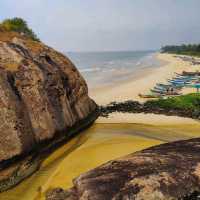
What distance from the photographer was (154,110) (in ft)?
90.3

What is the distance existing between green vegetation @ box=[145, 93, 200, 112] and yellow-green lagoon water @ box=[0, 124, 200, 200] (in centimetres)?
562

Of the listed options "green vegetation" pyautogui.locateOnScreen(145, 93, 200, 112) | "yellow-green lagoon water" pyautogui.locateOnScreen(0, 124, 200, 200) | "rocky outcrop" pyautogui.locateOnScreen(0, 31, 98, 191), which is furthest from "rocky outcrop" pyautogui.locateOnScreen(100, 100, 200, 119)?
"rocky outcrop" pyautogui.locateOnScreen(0, 31, 98, 191)

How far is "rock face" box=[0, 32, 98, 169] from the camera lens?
1381 cm

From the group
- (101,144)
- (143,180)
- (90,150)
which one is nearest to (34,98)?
(90,150)

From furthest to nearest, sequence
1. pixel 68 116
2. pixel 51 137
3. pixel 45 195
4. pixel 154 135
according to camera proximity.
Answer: pixel 154 135, pixel 68 116, pixel 51 137, pixel 45 195

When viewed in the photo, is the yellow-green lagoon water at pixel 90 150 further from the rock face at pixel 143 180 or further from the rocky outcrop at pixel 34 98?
the rock face at pixel 143 180

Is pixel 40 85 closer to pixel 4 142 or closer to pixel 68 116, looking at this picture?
pixel 68 116

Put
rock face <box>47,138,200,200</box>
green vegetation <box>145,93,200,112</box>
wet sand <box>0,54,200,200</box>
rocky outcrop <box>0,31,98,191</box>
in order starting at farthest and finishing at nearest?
green vegetation <box>145,93,200,112</box> < rocky outcrop <box>0,31,98,191</box> < wet sand <box>0,54,200,200</box> < rock face <box>47,138,200,200</box>

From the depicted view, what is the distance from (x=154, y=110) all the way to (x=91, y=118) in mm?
7122

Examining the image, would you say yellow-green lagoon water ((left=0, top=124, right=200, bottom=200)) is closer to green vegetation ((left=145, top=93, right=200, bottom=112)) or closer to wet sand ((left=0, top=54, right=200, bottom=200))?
wet sand ((left=0, top=54, right=200, bottom=200))

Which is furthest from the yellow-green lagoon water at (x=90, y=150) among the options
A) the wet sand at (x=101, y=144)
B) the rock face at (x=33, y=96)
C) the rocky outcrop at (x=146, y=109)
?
the rocky outcrop at (x=146, y=109)

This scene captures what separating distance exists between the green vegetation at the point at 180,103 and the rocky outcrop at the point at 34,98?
907cm

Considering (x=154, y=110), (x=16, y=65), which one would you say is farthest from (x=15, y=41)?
(x=154, y=110)

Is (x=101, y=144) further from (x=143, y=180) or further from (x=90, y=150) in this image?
(x=143, y=180)
